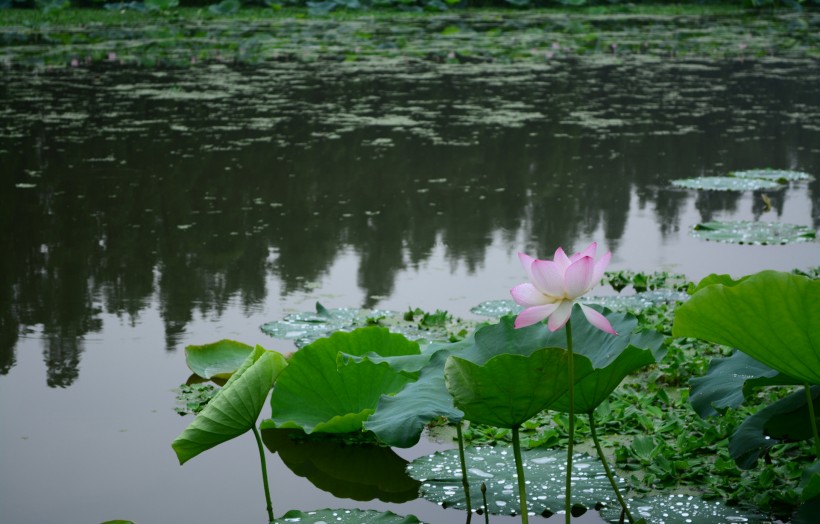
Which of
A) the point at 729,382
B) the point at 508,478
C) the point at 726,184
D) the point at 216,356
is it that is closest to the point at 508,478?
the point at 508,478

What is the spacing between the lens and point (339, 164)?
5.18m

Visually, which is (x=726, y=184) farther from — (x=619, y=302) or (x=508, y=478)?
(x=508, y=478)

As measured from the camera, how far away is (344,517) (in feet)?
5.71

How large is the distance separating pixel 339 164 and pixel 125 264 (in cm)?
181

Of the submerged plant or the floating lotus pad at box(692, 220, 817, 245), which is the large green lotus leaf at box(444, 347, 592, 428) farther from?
the floating lotus pad at box(692, 220, 817, 245)

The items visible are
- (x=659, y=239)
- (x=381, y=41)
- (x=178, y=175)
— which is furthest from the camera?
(x=381, y=41)

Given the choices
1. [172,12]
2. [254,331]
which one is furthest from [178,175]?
[172,12]

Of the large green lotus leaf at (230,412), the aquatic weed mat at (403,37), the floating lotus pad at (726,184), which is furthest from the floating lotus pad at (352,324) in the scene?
the aquatic weed mat at (403,37)

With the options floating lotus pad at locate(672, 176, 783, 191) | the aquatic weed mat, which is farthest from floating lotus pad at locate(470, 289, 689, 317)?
the aquatic weed mat

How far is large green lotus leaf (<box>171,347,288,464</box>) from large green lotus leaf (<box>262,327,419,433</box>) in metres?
0.18

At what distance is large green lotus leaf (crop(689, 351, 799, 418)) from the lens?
1.64 m

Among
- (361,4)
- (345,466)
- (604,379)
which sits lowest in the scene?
(345,466)

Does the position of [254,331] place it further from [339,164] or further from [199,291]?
[339,164]

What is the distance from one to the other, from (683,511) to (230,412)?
0.83 meters
